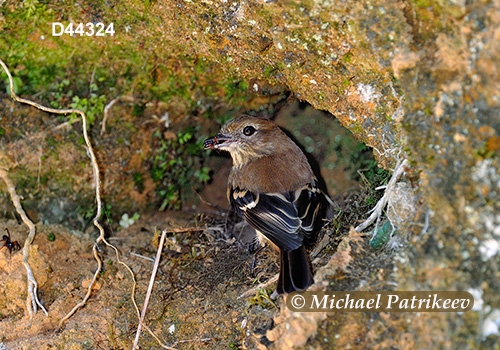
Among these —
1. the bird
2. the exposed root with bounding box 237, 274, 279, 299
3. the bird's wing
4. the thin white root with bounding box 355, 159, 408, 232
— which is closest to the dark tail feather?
the bird

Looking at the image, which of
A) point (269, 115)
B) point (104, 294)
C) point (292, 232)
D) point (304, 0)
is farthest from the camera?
point (269, 115)

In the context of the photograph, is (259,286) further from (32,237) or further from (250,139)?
(32,237)

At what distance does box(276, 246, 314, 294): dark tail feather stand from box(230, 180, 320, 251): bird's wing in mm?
119

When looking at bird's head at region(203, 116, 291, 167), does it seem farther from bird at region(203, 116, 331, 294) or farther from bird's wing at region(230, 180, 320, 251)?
bird's wing at region(230, 180, 320, 251)

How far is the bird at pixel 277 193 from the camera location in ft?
12.9

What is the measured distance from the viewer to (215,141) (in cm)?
538

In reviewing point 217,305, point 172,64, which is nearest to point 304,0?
point 172,64

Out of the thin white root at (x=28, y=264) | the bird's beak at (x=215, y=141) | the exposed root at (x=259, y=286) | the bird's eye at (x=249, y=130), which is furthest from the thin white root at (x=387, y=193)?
the thin white root at (x=28, y=264)

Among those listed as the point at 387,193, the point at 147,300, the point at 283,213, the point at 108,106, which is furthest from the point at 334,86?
the point at 108,106

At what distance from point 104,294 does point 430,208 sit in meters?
3.35

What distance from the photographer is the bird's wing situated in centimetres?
420

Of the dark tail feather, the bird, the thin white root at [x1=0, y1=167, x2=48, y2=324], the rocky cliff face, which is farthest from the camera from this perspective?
the thin white root at [x1=0, y1=167, x2=48, y2=324]

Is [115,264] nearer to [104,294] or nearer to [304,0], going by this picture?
[104,294]

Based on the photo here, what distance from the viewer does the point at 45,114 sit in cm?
555
